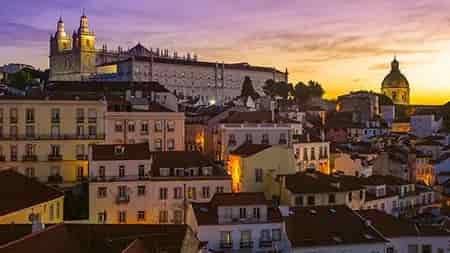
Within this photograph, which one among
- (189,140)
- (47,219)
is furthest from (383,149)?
(47,219)

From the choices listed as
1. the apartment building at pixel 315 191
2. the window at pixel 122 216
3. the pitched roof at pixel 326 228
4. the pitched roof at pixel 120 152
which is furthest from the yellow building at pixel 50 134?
Answer: the pitched roof at pixel 326 228

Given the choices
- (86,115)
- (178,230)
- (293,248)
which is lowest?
(293,248)

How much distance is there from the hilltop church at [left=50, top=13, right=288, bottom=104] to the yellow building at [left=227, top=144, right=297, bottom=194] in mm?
103494

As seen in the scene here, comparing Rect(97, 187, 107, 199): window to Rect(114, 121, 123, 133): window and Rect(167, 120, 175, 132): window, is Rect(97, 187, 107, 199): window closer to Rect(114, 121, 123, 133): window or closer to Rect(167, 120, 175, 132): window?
Rect(114, 121, 123, 133): window

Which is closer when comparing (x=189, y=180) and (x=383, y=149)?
(x=189, y=180)

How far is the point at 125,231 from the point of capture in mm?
27422

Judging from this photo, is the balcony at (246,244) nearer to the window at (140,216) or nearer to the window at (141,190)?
the window at (140,216)

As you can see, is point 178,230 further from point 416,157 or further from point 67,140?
point 416,157

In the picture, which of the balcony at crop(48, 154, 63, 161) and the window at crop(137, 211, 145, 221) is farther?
the balcony at crop(48, 154, 63, 161)

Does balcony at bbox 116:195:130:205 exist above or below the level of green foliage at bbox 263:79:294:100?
below

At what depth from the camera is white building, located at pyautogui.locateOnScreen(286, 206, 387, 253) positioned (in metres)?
37.5

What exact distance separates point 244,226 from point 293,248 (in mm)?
3416

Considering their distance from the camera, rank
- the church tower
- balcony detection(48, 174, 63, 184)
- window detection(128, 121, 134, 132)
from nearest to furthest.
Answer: balcony detection(48, 174, 63, 184), window detection(128, 121, 134, 132), the church tower

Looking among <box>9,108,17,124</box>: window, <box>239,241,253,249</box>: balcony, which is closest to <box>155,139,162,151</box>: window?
<box>9,108,17,124</box>: window
